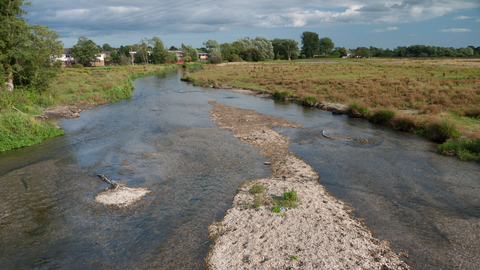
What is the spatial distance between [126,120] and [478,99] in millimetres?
34009

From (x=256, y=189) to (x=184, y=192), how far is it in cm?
323

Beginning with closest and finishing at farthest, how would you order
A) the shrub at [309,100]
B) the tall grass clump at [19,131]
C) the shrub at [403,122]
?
the tall grass clump at [19,131]
the shrub at [403,122]
the shrub at [309,100]

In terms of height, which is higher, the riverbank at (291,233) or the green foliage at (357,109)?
the green foliage at (357,109)

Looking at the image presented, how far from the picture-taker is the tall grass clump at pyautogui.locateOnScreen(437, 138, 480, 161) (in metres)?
16.1

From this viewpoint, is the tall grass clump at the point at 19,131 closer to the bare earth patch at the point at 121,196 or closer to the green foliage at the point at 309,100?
the bare earth patch at the point at 121,196

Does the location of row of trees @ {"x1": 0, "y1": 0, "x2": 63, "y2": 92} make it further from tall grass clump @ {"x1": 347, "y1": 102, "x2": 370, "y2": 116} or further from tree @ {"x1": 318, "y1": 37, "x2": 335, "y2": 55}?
tree @ {"x1": 318, "y1": 37, "x2": 335, "y2": 55}

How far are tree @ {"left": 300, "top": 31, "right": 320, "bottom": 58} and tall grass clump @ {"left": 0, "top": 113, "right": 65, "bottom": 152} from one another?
16249 centimetres

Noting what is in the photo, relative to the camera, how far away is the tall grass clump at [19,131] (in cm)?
1832

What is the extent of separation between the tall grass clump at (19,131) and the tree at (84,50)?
338ft

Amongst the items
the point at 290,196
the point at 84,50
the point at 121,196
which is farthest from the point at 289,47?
the point at 121,196

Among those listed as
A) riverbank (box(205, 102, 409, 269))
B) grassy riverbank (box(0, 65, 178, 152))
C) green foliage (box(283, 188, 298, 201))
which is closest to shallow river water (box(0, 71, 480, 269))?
riverbank (box(205, 102, 409, 269))

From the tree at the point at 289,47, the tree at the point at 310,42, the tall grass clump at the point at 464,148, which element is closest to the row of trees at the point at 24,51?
the tall grass clump at the point at 464,148

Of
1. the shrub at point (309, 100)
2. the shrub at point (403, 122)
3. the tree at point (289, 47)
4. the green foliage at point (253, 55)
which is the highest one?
the tree at point (289, 47)

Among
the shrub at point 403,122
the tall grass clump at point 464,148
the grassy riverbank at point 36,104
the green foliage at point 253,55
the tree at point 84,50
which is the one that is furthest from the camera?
the green foliage at point 253,55
